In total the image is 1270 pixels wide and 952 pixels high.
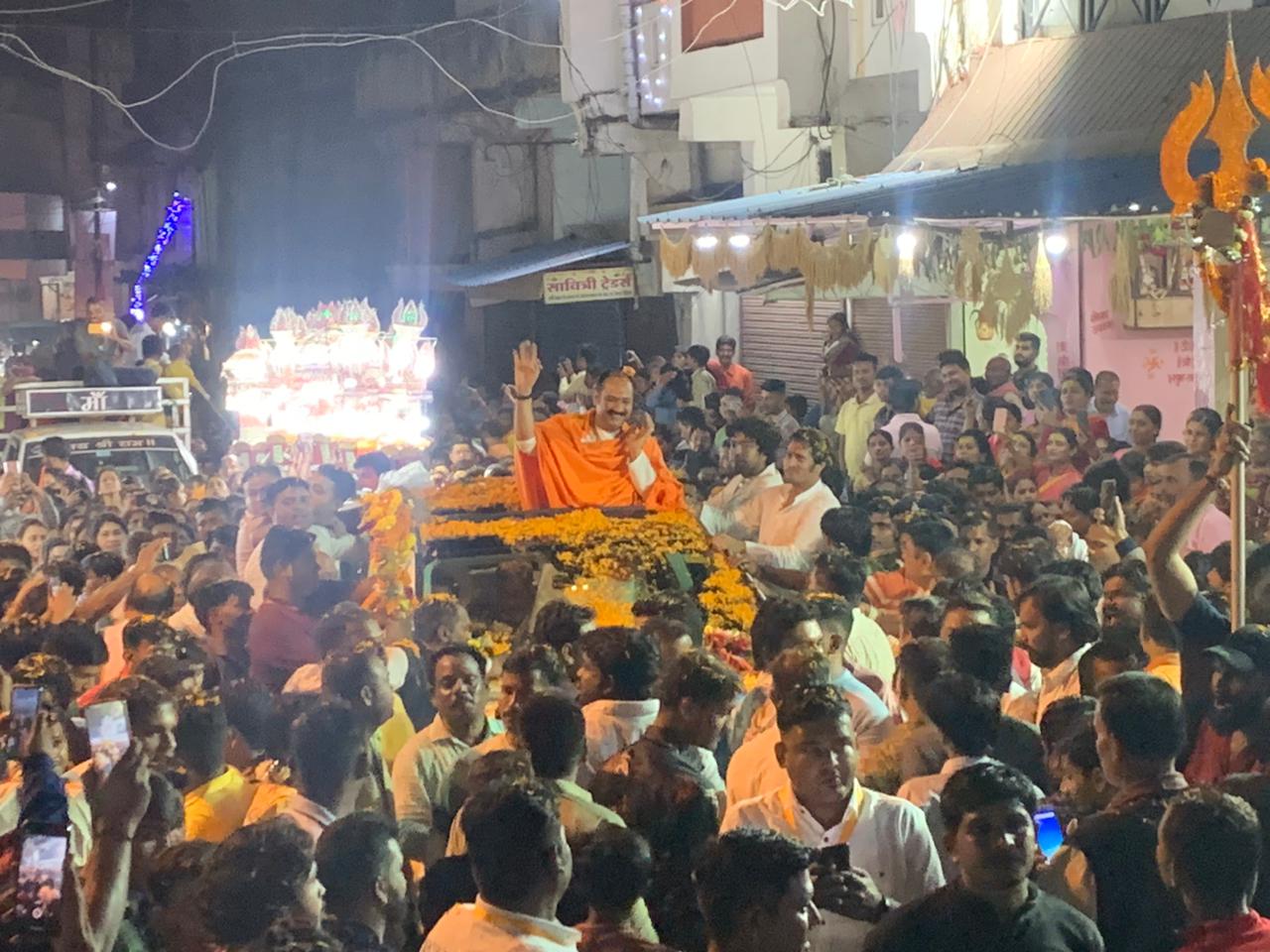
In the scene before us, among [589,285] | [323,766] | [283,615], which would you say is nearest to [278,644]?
[283,615]

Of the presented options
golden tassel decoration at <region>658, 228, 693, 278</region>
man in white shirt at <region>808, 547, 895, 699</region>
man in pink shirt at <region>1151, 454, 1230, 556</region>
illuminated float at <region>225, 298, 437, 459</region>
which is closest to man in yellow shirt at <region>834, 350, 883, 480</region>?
golden tassel decoration at <region>658, 228, 693, 278</region>

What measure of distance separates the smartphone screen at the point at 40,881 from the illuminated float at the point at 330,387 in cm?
911

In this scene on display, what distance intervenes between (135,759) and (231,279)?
34433 mm


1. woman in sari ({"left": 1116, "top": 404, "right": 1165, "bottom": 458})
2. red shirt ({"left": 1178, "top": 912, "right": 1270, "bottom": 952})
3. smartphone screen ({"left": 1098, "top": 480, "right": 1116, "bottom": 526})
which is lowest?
red shirt ({"left": 1178, "top": 912, "right": 1270, "bottom": 952})

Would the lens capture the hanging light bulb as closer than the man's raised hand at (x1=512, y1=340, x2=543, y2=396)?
No

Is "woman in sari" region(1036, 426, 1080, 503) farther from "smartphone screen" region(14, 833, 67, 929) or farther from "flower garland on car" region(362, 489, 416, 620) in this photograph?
"smartphone screen" region(14, 833, 67, 929)

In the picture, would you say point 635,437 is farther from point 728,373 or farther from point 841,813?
point 728,373

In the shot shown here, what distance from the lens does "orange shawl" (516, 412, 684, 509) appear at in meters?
10.3

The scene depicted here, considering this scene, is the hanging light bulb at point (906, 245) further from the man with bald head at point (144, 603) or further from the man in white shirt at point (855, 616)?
the man with bald head at point (144, 603)

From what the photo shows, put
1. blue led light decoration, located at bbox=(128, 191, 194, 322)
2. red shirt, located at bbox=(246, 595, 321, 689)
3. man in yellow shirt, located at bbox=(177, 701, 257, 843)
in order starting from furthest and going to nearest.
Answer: blue led light decoration, located at bbox=(128, 191, 194, 322)
red shirt, located at bbox=(246, 595, 321, 689)
man in yellow shirt, located at bbox=(177, 701, 257, 843)

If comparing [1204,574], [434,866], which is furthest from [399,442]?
→ [434,866]

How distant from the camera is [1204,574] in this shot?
7.38 meters

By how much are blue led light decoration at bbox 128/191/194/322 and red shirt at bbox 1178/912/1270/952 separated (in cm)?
3909

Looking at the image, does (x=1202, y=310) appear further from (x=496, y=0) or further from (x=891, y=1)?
(x=496, y=0)
